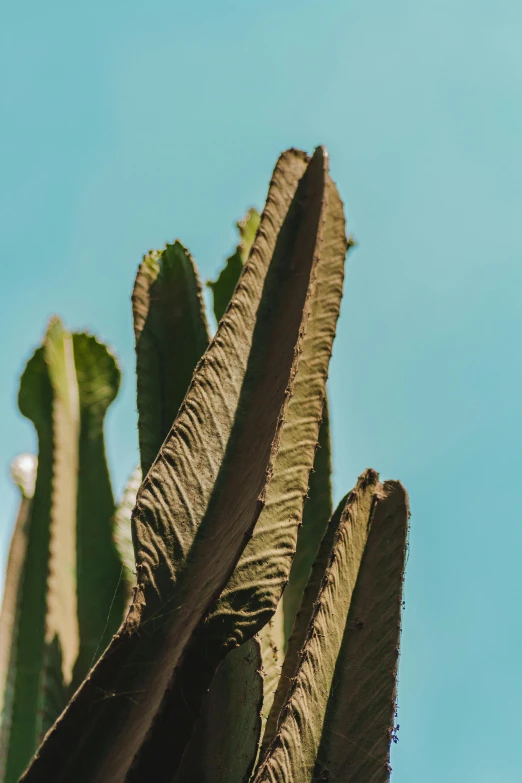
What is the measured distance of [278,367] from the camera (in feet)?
5.61

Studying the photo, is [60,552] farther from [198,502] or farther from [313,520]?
[198,502]

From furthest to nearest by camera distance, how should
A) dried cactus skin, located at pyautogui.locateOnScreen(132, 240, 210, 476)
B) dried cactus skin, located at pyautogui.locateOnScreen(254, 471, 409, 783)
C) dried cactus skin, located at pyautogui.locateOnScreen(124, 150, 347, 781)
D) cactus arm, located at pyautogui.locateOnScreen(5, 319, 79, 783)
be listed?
cactus arm, located at pyautogui.locateOnScreen(5, 319, 79, 783), dried cactus skin, located at pyautogui.locateOnScreen(132, 240, 210, 476), dried cactus skin, located at pyautogui.locateOnScreen(254, 471, 409, 783), dried cactus skin, located at pyautogui.locateOnScreen(124, 150, 347, 781)

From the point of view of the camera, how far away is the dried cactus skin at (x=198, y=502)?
1.35 m

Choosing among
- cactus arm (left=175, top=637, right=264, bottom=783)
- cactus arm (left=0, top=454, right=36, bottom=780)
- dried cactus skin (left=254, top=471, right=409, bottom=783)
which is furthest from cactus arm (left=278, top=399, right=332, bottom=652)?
cactus arm (left=0, top=454, right=36, bottom=780)

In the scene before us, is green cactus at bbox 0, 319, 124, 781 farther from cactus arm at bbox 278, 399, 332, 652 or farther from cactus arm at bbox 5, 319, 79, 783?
cactus arm at bbox 278, 399, 332, 652

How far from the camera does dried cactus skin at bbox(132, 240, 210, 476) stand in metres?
2.04

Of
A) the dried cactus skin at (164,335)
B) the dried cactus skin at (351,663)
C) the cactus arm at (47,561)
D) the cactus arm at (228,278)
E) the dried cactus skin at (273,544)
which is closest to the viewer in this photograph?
the dried cactus skin at (273,544)

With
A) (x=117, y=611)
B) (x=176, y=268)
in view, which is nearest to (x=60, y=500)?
(x=117, y=611)

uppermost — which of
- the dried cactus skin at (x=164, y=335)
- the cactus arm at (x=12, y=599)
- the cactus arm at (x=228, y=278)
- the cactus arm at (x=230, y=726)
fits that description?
the cactus arm at (x=228, y=278)

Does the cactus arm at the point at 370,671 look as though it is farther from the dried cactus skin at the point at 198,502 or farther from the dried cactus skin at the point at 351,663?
the dried cactus skin at the point at 198,502

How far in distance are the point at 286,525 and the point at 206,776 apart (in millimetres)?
477

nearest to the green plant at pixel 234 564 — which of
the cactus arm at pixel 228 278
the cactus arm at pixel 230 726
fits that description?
the cactus arm at pixel 230 726

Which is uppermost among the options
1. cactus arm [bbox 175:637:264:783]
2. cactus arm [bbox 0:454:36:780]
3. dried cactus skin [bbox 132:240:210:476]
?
dried cactus skin [bbox 132:240:210:476]

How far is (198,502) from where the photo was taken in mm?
1555
